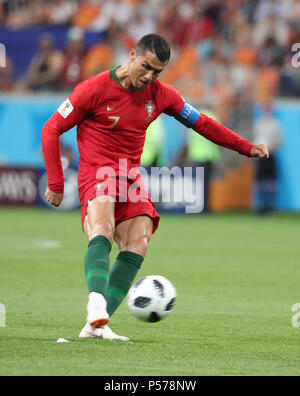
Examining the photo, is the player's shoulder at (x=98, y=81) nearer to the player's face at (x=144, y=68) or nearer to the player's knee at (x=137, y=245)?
the player's face at (x=144, y=68)

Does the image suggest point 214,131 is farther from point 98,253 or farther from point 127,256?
point 98,253

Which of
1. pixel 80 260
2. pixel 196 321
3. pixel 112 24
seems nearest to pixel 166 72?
pixel 112 24

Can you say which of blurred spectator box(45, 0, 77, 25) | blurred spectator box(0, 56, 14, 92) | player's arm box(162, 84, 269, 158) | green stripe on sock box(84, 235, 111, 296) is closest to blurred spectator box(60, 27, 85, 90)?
blurred spectator box(0, 56, 14, 92)

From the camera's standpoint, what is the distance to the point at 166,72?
20.1 metres

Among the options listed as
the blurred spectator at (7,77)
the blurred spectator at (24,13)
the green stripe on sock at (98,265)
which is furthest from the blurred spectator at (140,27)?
the green stripe on sock at (98,265)

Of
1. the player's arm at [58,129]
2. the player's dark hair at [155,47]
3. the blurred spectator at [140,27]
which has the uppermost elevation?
the blurred spectator at [140,27]

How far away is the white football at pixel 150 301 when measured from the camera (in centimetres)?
647

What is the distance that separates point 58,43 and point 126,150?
15326 millimetres

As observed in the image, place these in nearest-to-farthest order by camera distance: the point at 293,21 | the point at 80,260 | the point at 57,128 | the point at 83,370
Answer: the point at 83,370, the point at 57,128, the point at 80,260, the point at 293,21

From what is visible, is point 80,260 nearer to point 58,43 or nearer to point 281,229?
point 281,229

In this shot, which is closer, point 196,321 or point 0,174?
point 196,321

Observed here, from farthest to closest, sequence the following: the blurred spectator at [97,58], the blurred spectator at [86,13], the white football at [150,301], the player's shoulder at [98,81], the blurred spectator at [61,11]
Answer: the blurred spectator at [61,11], the blurred spectator at [86,13], the blurred spectator at [97,58], the player's shoulder at [98,81], the white football at [150,301]

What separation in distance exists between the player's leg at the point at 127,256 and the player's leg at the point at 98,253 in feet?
0.85

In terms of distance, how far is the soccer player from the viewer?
6.45 metres
